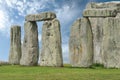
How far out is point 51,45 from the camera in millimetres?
38375

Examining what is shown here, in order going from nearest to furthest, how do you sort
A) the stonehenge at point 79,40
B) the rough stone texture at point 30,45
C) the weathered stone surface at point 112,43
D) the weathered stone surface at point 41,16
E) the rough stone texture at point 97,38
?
the weathered stone surface at point 112,43, the stonehenge at point 79,40, the weathered stone surface at point 41,16, the rough stone texture at point 30,45, the rough stone texture at point 97,38

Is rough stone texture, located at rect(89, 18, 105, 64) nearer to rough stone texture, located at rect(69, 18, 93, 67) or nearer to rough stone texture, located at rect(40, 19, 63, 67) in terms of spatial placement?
rough stone texture, located at rect(69, 18, 93, 67)

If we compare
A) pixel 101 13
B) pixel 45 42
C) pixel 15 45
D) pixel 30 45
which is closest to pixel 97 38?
Result: pixel 45 42

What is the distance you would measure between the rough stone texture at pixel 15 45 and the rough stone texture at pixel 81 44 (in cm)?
913

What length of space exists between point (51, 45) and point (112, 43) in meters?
5.48

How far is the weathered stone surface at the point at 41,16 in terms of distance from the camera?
1535 inches

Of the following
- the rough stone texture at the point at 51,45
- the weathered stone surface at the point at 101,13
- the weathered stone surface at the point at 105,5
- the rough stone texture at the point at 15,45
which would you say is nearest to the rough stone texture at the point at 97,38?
the weathered stone surface at the point at 105,5

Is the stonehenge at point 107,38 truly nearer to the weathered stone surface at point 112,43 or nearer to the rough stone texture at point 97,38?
the weathered stone surface at point 112,43

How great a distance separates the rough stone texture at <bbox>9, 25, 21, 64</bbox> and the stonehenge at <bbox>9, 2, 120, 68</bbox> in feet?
6.34

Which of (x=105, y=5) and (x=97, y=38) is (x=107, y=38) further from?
(x=105, y=5)

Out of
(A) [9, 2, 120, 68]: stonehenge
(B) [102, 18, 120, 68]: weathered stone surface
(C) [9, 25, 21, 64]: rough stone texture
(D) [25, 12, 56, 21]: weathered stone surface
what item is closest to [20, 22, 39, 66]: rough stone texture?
(A) [9, 2, 120, 68]: stonehenge

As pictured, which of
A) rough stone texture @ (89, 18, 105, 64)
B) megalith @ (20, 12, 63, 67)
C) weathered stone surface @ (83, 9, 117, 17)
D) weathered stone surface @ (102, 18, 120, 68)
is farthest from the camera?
rough stone texture @ (89, 18, 105, 64)

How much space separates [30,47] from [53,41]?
3.31 metres

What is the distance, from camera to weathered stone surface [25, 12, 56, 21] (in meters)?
39.0
